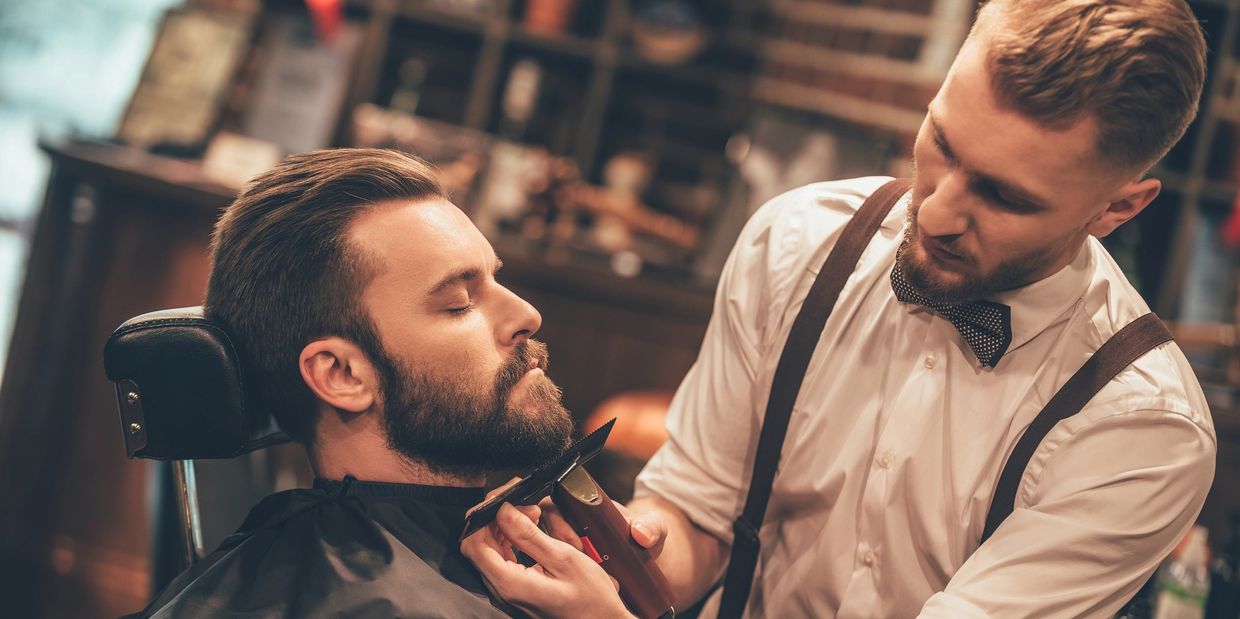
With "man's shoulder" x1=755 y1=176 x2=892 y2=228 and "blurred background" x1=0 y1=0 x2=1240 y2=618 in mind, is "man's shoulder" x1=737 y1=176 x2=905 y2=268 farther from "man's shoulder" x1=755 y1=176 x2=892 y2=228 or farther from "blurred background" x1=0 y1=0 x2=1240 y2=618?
"blurred background" x1=0 y1=0 x2=1240 y2=618

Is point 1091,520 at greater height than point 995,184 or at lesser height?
lesser

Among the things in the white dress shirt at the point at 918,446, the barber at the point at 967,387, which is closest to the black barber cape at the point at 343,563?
the barber at the point at 967,387

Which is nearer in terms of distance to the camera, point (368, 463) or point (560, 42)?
point (368, 463)

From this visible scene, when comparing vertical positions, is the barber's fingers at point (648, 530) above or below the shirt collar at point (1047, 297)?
below

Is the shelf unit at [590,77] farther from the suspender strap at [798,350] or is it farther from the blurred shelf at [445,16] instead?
the suspender strap at [798,350]

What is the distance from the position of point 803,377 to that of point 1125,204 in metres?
0.49

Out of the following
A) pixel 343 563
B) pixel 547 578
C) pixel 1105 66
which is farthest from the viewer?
pixel 343 563

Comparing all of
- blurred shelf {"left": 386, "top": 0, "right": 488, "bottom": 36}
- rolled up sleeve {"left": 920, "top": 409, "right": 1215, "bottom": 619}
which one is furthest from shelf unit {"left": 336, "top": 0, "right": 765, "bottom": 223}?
rolled up sleeve {"left": 920, "top": 409, "right": 1215, "bottom": 619}

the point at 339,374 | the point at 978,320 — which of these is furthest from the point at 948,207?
the point at 339,374

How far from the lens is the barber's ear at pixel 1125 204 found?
1.34 meters

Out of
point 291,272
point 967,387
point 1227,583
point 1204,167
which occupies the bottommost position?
point 1227,583

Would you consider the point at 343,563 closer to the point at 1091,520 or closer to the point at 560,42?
the point at 1091,520

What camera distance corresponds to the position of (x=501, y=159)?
3.57 meters

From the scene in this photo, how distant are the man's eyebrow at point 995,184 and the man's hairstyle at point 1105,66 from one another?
0.08 meters
